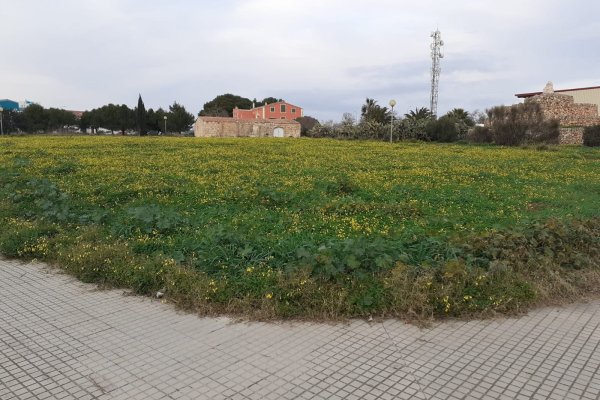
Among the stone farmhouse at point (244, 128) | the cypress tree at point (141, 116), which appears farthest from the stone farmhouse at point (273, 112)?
the stone farmhouse at point (244, 128)

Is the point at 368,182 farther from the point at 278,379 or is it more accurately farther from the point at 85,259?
the point at 278,379

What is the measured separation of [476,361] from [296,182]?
292 inches

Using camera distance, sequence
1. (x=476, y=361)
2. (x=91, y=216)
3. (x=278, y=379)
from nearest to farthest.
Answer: (x=278, y=379) → (x=476, y=361) → (x=91, y=216)

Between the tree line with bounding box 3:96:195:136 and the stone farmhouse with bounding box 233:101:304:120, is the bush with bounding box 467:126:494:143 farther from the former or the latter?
the stone farmhouse with bounding box 233:101:304:120

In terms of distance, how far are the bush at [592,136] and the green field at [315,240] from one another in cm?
2845

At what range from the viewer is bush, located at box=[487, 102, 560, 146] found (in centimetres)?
3077

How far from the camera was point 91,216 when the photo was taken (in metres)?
6.91

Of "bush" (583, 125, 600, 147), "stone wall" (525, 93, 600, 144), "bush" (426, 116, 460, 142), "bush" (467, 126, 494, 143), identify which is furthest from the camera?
→ "stone wall" (525, 93, 600, 144)

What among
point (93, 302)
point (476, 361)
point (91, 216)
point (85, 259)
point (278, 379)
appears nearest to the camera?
point (278, 379)

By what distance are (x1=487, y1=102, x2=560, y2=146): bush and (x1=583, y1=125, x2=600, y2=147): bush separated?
5.47 meters

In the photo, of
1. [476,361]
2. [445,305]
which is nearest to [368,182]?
[445,305]

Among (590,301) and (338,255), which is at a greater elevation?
(338,255)

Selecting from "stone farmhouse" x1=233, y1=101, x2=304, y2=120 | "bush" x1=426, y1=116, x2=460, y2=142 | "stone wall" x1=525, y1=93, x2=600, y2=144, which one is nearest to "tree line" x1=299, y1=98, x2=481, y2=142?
"bush" x1=426, y1=116, x2=460, y2=142

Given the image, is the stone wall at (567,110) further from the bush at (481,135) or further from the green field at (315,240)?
the green field at (315,240)
